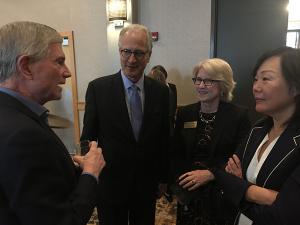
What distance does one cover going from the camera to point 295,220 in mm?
1021

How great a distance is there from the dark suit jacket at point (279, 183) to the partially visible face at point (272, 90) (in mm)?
100

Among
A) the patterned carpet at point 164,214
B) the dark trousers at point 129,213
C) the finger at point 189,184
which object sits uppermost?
the finger at point 189,184

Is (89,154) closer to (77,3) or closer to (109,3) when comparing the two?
(109,3)

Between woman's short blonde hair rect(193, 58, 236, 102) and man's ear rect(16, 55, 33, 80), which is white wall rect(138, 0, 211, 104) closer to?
woman's short blonde hair rect(193, 58, 236, 102)

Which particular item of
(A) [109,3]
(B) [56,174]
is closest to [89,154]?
(B) [56,174]

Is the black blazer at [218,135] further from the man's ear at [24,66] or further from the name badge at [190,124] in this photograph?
the man's ear at [24,66]

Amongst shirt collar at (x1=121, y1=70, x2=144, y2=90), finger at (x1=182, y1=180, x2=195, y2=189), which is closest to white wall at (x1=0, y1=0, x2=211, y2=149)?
shirt collar at (x1=121, y1=70, x2=144, y2=90)

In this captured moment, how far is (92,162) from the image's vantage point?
1.05 metres

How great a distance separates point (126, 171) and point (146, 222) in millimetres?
398

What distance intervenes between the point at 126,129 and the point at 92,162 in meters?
0.64

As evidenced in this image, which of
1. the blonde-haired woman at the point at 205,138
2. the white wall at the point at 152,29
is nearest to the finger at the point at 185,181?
the blonde-haired woman at the point at 205,138

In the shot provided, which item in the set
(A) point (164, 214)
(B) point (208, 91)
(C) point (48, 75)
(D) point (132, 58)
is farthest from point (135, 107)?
(A) point (164, 214)

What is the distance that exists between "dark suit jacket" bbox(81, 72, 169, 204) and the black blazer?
17cm

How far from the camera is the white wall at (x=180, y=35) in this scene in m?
3.71
